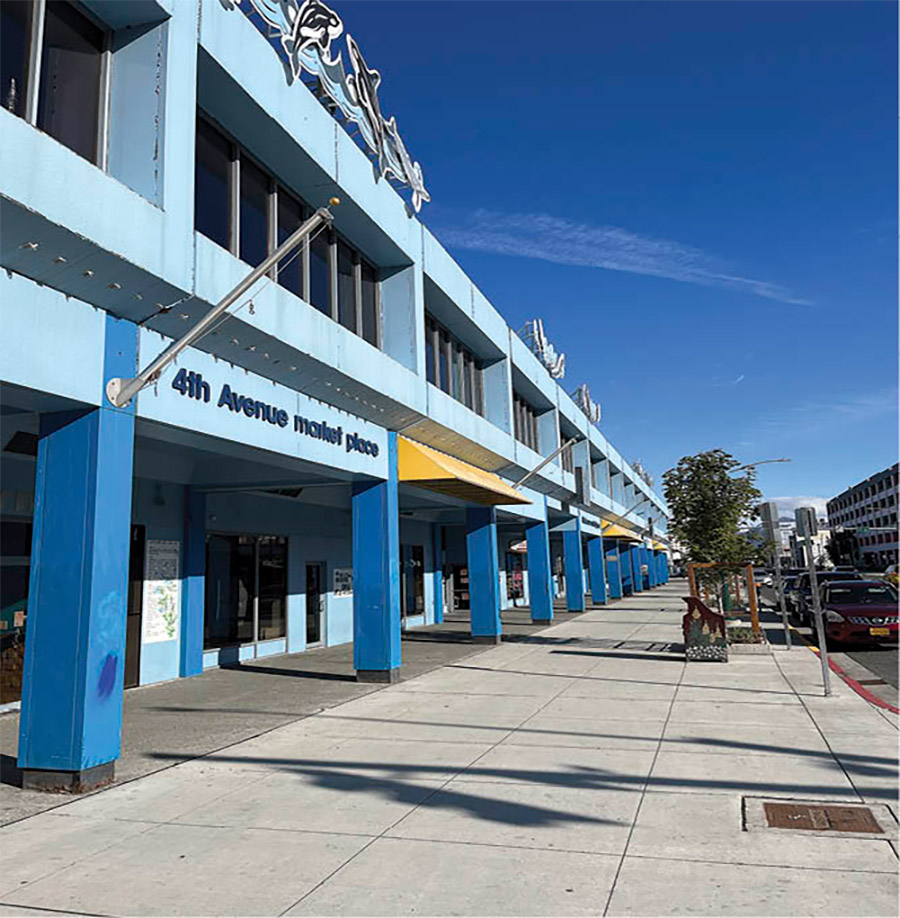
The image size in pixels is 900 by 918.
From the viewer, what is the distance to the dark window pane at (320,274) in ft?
43.1

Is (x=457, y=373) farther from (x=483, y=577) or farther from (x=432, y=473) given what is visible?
(x=432, y=473)

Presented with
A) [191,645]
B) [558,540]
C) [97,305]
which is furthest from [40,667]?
[558,540]

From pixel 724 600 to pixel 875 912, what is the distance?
20.7 m

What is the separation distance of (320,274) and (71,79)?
5789 mm

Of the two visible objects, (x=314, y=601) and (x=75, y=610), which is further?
(x=314, y=601)

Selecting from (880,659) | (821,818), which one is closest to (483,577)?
(880,659)

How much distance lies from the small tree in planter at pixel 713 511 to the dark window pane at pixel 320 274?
11506 millimetres

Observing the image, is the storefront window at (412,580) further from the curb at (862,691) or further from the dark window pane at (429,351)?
the curb at (862,691)

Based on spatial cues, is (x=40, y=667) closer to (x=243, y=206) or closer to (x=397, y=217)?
(x=243, y=206)

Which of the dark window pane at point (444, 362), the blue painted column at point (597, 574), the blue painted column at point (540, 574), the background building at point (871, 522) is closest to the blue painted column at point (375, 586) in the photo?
the dark window pane at point (444, 362)

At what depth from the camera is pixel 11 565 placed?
38.3 feet

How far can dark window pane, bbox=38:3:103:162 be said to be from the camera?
7.64m

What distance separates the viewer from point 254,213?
11.5m

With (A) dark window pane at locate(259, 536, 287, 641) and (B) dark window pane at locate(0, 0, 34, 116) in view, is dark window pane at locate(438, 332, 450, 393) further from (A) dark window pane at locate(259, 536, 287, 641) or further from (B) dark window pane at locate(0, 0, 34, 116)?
(B) dark window pane at locate(0, 0, 34, 116)
